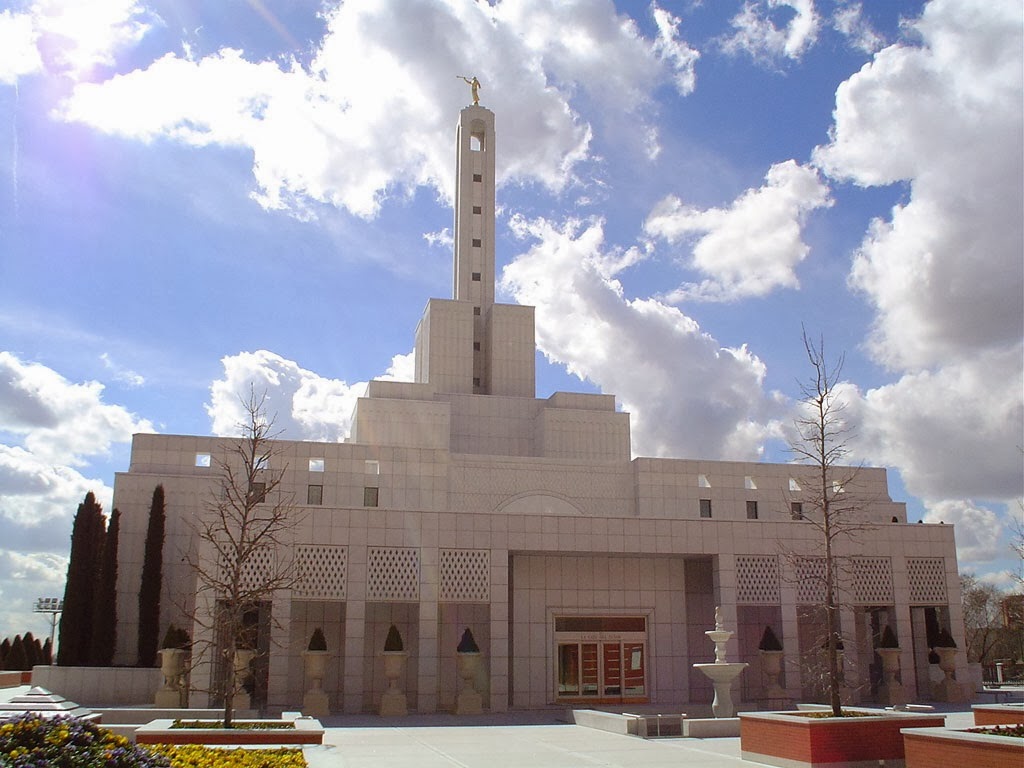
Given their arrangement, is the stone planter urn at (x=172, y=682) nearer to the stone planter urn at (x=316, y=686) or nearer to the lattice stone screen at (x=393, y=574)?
the stone planter urn at (x=316, y=686)

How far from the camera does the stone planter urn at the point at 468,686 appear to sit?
2908cm

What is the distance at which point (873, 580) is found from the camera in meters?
32.9

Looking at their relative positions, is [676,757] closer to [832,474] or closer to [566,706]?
[566,706]

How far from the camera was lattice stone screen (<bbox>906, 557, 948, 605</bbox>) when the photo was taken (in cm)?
3347

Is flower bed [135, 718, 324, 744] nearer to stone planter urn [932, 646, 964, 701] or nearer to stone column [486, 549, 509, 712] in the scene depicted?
stone column [486, 549, 509, 712]

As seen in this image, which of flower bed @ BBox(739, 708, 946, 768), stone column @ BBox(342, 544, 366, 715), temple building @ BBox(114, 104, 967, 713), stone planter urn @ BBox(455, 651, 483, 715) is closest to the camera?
flower bed @ BBox(739, 708, 946, 768)

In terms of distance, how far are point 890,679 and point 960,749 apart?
2093 cm

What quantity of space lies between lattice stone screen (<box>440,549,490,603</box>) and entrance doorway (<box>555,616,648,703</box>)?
358cm

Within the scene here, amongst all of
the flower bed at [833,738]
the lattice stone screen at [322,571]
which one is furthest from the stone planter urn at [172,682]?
the flower bed at [833,738]

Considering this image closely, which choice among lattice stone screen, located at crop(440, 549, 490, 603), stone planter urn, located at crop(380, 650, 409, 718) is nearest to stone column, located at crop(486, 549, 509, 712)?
lattice stone screen, located at crop(440, 549, 490, 603)

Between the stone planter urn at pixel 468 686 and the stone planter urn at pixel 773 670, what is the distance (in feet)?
30.9

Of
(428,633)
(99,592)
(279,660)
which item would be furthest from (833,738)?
(99,592)

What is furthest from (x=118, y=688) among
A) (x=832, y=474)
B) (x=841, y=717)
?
(x=832, y=474)

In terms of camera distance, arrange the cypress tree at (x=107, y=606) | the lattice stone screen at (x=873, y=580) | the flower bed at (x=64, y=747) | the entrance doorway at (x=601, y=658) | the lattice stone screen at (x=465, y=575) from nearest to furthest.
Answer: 1. the flower bed at (x=64, y=747)
2. the lattice stone screen at (x=465, y=575)
3. the entrance doorway at (x=601, y=658)
4. the lattice stone screen at (x=873, y=580)
5. the cypress tree at (x=107, y=606)
